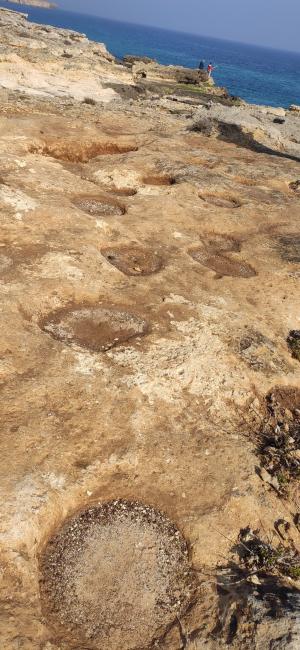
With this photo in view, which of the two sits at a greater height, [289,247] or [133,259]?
[289,247]

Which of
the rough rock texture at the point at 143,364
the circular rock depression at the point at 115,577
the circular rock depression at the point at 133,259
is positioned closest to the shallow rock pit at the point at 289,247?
the rough rock texture at the point at 143,364

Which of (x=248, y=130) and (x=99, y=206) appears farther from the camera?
(x=248, y=130)

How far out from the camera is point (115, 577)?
6082mm

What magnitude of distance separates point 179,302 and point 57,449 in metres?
5.09

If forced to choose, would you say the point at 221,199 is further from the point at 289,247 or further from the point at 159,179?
A: the point at 289,247

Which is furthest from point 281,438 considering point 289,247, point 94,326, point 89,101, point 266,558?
point 89,101

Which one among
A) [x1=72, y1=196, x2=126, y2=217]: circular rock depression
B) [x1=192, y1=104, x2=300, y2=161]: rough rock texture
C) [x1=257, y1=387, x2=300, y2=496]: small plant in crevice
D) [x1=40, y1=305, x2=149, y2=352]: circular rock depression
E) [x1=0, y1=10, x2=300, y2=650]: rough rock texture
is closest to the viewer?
[x1=0, y1=10, x2=300, y2=650]: rough rock texture

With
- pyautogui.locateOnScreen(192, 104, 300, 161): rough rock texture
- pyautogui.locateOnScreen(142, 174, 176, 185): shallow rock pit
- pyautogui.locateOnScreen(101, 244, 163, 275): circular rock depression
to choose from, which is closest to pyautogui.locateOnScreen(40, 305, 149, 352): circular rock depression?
pyautogui.locateOnScreen(101, 244, 163, 275): circular rock depression

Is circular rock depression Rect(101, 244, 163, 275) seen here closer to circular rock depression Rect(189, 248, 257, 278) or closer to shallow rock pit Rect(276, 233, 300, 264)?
circular rock depression Rect(189, 248, 257, 278)

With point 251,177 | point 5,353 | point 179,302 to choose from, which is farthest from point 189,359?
point 251,177

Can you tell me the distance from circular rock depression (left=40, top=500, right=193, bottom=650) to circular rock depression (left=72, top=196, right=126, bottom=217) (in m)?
10.3

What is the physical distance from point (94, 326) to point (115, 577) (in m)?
5.19

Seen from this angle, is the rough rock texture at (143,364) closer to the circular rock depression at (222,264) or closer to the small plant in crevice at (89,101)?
the circular rock depression at (222,264)

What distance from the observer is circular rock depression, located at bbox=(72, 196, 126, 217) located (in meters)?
15.2
